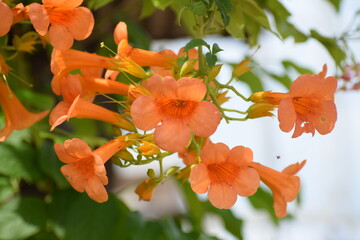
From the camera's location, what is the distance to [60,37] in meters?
0.84

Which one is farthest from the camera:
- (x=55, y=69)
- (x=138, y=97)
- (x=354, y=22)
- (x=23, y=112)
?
(x=354, y=22)

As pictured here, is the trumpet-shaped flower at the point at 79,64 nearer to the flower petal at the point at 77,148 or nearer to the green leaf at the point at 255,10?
the flower petal at the point at 77,148

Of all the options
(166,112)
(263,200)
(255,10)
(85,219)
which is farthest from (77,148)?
(263,200)

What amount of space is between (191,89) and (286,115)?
0.45 ft

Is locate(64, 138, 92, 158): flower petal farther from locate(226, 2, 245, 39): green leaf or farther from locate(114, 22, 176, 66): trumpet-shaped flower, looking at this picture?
locate(226, 2, 245, 39): green leaf

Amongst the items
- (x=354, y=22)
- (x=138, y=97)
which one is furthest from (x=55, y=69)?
(x=354, y=22)

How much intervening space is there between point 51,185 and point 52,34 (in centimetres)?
72

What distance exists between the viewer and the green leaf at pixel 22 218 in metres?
1.35

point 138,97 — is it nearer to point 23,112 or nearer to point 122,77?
point 23,112

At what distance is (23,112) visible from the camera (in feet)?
3.60

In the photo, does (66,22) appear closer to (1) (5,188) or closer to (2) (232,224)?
(1) (5,188)

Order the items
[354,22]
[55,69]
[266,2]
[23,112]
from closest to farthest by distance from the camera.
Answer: [55,69] → [23,112] → [266,2] → [354,22]

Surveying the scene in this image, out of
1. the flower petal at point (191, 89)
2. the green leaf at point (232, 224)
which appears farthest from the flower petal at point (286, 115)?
the green leaf at point (232, 224)

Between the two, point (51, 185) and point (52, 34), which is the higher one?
point (52, 34)
